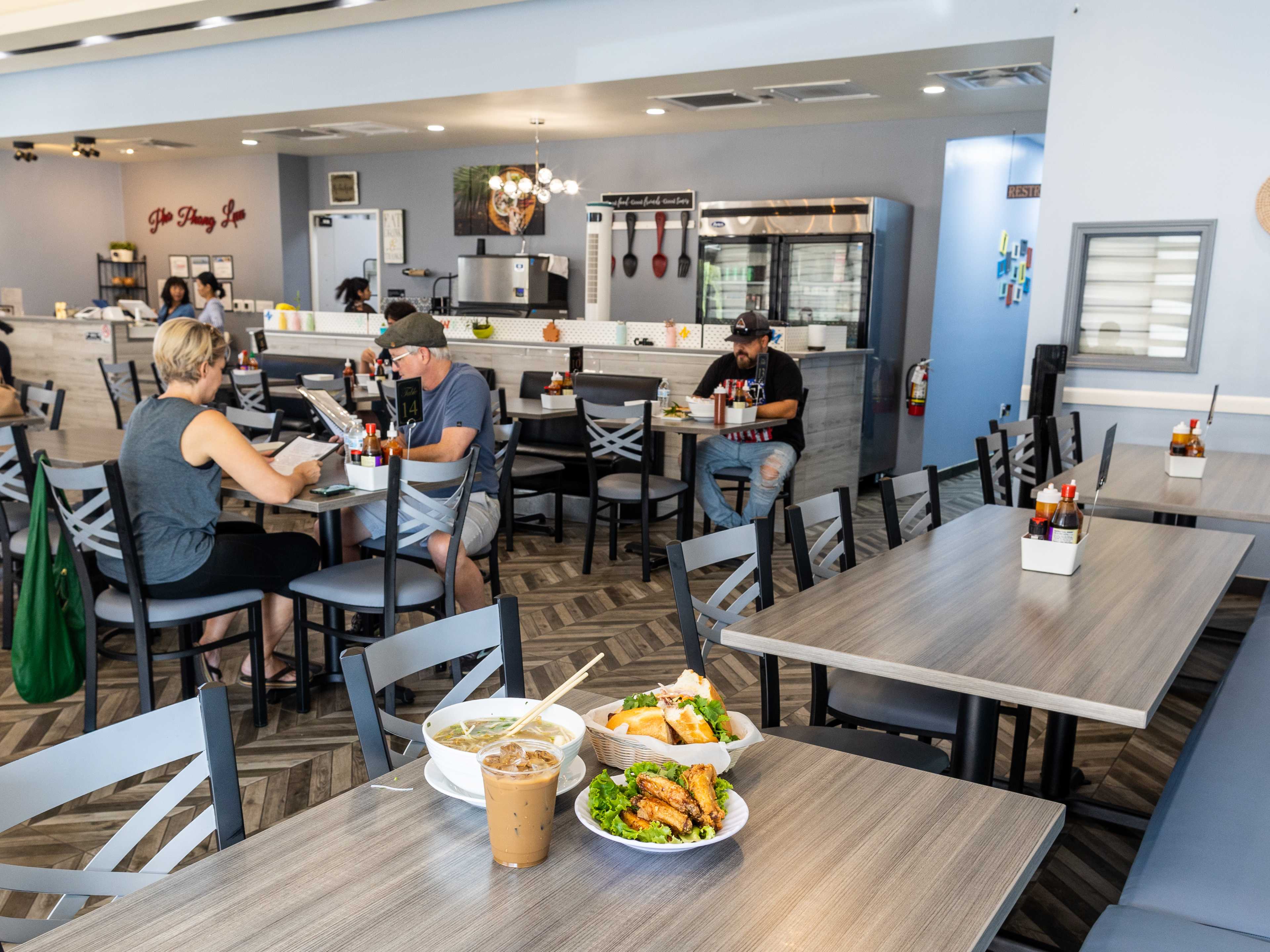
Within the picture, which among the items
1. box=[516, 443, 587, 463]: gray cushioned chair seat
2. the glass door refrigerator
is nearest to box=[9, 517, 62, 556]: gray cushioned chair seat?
box=[516, 443, 587, 463]: gray cushioned chair seat

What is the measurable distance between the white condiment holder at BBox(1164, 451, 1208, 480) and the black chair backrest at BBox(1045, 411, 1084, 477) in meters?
0.81

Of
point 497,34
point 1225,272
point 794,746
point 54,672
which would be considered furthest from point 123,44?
point 794,746

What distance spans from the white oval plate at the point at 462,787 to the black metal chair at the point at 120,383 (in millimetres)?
6482

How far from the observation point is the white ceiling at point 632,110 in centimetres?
614

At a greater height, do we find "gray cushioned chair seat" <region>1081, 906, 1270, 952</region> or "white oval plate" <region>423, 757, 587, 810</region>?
"white oval plate" <region>423, 757, 587, 810</region>

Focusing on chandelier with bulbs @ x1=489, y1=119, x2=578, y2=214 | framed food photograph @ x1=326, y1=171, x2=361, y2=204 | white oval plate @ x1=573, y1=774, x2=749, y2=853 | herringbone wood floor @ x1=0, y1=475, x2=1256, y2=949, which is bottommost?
herringbone wood floor @ x1=0, y1=475, x2=1256, y2=949

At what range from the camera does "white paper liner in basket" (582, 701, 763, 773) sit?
1.42m

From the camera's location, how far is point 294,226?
11.8 metres

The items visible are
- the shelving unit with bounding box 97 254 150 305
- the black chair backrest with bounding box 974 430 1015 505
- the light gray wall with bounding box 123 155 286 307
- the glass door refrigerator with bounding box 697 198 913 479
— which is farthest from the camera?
the shelving unit with bounding box 97 254 150 305

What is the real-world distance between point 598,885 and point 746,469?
4.72 meters

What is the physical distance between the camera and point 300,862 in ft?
4.09

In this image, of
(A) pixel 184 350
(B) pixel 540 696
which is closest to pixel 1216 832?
(B) pixel 540 696

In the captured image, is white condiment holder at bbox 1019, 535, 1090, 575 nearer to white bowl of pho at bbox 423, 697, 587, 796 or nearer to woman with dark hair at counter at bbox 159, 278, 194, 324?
white bowl of pho at bbox 423, 697, 587, 796

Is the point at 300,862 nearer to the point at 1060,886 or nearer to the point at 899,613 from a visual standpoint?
the point at 899,613
